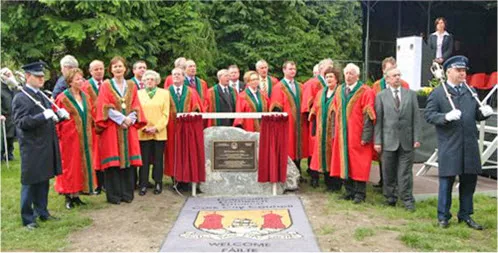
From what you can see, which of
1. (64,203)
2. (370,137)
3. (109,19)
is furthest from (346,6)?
(64,203)

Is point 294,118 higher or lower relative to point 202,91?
lower

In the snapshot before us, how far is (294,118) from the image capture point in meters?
8.90

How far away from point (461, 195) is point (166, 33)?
8905 mm

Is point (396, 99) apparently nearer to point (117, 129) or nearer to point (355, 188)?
point (355, 188)

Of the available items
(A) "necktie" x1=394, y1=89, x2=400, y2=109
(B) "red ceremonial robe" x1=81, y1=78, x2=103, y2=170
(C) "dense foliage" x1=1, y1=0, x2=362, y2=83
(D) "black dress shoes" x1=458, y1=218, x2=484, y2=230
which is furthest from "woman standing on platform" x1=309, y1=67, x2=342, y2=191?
(C) "dense foliage" x1=1, y1=0, x2=362, y2=83

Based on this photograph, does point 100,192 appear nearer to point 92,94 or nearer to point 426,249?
point 92,94

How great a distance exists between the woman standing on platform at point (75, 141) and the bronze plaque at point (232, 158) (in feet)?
5.99

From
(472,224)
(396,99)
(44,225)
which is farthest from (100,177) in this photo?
(472,224)

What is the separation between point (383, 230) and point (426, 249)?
2.33 ft

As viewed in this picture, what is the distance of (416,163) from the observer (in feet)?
35.0

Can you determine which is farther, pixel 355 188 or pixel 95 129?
pixel 355 188

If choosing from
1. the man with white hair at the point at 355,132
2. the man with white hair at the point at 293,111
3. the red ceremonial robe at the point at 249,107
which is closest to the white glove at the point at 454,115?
the man with white hair at the point at 355,132

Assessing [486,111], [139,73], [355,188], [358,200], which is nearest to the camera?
[486,111]

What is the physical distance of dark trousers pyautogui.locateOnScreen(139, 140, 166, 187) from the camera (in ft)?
26.7
